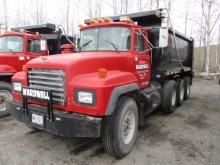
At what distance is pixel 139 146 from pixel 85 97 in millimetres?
1769

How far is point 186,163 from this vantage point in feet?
12.4

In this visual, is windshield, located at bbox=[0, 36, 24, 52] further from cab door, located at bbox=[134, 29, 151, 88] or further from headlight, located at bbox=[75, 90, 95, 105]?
headlight, located at bbox=[75, 90, 95, 105]

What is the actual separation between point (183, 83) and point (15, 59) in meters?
6.13

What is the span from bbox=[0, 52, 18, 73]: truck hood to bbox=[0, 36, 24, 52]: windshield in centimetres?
27

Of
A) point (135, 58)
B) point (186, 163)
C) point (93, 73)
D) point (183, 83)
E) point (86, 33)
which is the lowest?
point (186, 163)

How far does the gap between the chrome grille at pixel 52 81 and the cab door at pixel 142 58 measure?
1945 mm

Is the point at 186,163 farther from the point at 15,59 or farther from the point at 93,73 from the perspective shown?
the point at 15,59

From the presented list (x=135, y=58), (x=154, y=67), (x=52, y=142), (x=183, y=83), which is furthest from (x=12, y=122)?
(x=183, y=83)

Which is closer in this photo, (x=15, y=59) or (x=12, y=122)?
(x=12, y=122)

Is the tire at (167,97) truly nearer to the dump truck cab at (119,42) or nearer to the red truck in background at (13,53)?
the dump truck cab at (119,42)

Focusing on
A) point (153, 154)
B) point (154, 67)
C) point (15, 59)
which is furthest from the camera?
point (15, 59)

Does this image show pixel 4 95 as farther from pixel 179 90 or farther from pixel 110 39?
pixel 179 90

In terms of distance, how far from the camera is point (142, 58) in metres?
5.29

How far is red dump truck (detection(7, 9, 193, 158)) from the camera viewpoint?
3.43m
